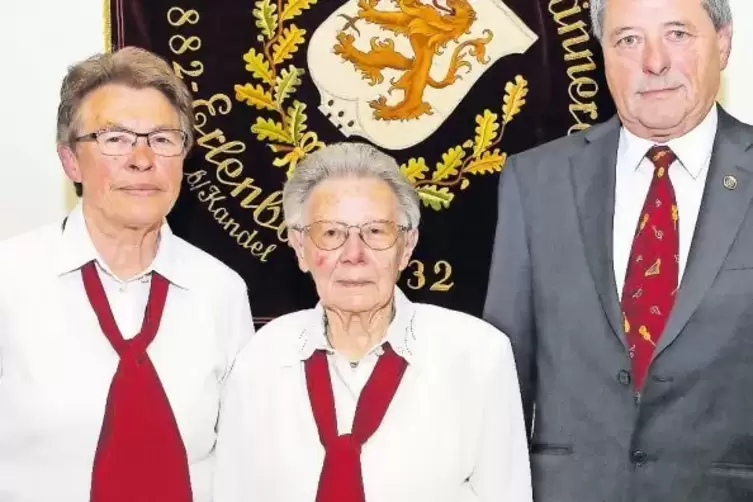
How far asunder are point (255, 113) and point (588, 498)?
1541 mm

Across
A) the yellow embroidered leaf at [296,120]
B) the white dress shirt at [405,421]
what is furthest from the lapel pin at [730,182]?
the yellow embroidered leaf at [296,120]

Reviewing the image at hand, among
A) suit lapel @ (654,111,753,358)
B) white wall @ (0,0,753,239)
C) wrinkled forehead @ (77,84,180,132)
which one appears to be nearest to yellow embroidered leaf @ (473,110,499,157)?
suit lapel @ (654,111,753,358)

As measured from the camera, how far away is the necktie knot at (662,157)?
6.72ft

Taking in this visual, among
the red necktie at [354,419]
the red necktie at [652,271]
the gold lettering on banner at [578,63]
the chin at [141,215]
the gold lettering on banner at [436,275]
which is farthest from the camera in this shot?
the gold lettering on banner at [436,275]

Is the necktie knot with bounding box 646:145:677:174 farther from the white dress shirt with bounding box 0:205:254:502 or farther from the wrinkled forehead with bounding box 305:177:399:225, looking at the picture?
the white dress shirt with bounding box 0:205:254:502

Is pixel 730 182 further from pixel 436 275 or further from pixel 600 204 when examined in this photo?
pixel 436 275

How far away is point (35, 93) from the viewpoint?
10.0ft

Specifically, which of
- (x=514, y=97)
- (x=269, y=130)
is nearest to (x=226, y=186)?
(x=269, y=130)

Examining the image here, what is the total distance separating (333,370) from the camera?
205cm

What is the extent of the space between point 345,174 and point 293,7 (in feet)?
3.56

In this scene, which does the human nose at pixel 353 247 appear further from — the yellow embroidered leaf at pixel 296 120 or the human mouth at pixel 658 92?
the yellow embroidered leaf at pixel 296 120

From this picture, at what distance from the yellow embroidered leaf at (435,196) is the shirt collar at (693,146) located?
924 millimetres

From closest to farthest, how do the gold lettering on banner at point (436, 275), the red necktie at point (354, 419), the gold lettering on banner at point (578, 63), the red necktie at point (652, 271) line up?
1. the red necktie at point (354, 419)
2. the red necktie at point (652, 271)
3. the gold lettering on banner at point (578, 63)
4. the gold lettering on banner at point (436, 275)

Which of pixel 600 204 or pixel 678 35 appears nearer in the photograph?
pixel 678 35
